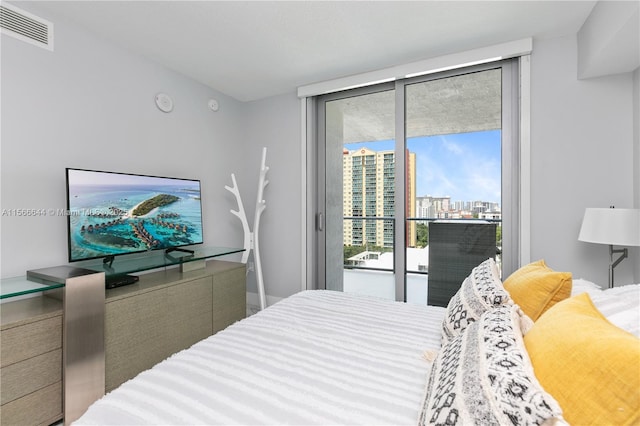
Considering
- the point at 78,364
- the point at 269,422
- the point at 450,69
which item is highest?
the point at 450,69

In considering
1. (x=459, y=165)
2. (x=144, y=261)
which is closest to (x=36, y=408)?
(x=144, y=261)

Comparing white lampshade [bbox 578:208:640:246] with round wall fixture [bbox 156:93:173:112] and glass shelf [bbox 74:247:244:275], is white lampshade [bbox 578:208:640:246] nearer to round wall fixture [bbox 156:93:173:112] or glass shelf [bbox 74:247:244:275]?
glass shelf [bbox 74:247:244:275]

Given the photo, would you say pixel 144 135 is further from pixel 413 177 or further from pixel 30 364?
pixel 413 177

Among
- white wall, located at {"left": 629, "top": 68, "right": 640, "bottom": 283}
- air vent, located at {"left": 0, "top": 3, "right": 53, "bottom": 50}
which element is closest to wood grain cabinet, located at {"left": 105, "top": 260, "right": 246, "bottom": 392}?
air vent, located at {"left": 0, "top": 3, "right": 53, "bottom": 50}

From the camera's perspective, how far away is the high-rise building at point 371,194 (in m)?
3.07

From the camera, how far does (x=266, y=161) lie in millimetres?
3756

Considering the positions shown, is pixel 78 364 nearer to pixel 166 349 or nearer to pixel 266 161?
pixel 166 349

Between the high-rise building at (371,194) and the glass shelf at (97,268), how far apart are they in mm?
1366

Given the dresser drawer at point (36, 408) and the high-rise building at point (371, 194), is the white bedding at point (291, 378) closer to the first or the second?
the dresser drawer at point (36, 408)

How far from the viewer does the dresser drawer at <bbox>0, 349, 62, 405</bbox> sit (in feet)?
5.12

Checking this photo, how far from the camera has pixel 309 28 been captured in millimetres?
2318

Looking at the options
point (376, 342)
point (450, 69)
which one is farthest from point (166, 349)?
point (450, 69)

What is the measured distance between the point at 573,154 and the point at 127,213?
3.53 metres

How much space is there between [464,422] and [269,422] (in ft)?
1.74
